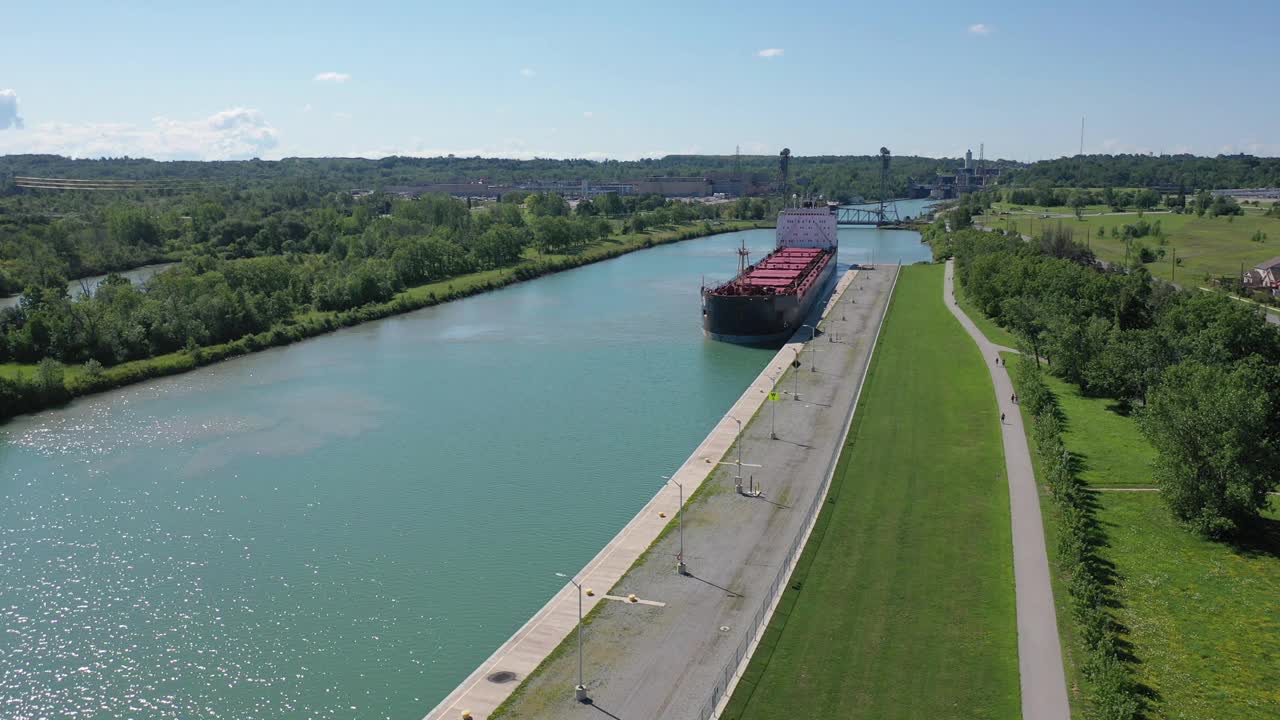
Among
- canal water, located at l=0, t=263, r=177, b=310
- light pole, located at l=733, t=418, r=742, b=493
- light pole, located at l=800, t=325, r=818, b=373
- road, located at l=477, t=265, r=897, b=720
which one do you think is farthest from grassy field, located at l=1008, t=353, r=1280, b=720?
canal water, located at l=0, t=263, r=177, b=310

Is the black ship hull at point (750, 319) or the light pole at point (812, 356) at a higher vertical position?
the black ship hull at point (750, 319)

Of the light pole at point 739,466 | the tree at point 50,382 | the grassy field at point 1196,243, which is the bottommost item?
the light pole at point 739,466

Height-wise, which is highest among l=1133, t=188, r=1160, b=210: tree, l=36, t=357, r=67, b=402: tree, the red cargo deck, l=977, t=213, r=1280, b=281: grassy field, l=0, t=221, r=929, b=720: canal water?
l=1133, t=188, r=1160, b=210: tree

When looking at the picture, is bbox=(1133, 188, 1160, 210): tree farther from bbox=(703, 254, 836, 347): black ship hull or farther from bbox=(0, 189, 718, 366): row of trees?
bbox=(703, 254, 836, 347): black ship hull

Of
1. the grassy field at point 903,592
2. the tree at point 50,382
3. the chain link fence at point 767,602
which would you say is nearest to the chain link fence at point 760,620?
the chain link fence at point 767,602

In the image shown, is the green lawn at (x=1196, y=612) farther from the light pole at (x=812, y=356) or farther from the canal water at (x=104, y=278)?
the canal water at (x=104, y=278)

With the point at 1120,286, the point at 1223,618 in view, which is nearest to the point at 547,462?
the point at 1223,618

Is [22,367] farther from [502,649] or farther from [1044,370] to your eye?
[1044,370]
